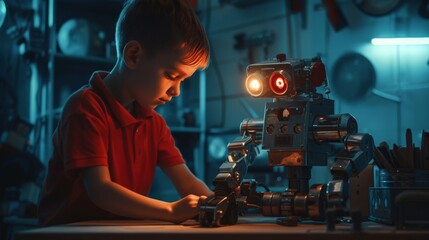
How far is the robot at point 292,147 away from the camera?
3.32 feet

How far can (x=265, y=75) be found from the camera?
1.12m

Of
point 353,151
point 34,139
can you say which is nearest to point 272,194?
point 353,151

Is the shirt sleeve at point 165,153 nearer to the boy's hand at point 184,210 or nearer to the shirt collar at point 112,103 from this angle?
the shirt collar at point 112,103

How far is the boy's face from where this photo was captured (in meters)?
1.17

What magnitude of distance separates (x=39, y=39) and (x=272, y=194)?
2.26 meters

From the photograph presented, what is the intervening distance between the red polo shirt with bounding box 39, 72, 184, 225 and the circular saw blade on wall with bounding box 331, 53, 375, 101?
1.71 m

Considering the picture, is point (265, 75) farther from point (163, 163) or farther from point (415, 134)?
point (415, 134)

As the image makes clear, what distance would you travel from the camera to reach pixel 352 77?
287cm

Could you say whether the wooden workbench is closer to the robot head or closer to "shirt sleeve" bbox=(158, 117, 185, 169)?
the robot head

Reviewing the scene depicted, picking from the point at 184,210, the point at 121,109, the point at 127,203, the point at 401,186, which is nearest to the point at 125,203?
the point at 127,203

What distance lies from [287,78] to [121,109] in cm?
37
